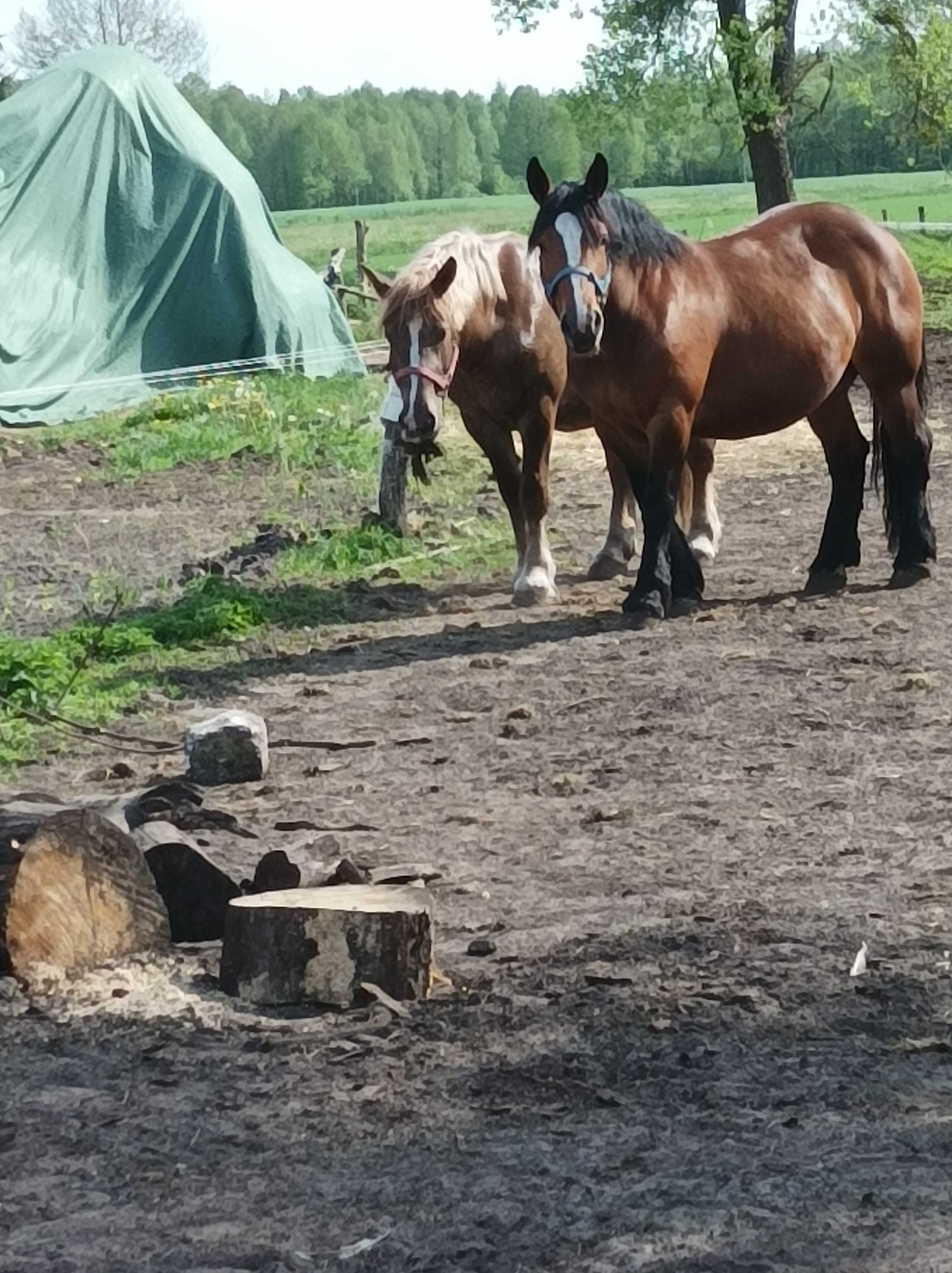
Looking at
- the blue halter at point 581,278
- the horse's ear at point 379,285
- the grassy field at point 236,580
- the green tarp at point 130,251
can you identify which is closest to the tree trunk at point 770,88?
the grassy field at point 236,580

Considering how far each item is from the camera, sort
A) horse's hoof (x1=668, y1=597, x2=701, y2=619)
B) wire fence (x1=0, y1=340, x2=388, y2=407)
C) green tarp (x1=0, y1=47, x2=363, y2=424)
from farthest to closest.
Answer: green tarp (x1=0, y1=47, x2=363, y2=424)
wire fence (x1=0, y1=340, x2=388, y2=407)
horse's hoof (x1=668, y1=597, x2=701, y2=619)

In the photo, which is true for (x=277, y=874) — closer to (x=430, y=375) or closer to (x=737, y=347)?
(x=430, y=375)

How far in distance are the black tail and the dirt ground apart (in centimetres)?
165

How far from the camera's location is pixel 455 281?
8.48m

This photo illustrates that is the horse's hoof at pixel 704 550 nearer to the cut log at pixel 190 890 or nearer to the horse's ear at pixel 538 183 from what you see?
the horse's ear at pixel 538 183

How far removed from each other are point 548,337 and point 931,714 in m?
3.10

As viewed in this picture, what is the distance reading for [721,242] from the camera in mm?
8805

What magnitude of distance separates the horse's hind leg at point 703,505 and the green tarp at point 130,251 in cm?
809

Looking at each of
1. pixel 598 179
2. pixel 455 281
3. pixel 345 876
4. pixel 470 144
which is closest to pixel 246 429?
pixel 455 281

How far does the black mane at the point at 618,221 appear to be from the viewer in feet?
25.9

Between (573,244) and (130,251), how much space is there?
10734 mm

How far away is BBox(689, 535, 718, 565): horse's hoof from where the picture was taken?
9.70 m

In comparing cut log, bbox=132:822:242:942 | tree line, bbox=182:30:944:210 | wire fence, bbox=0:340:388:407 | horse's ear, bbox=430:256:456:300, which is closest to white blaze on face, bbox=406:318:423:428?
horse's ear, bbox=430:256:456:300

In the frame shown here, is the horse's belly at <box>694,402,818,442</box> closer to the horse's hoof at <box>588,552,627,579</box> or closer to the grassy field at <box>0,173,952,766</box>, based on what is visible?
the horse's hoof at <box>588,552,627,579</box>
